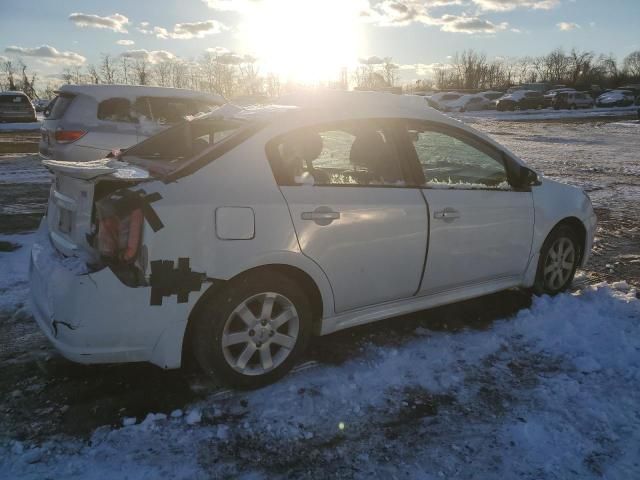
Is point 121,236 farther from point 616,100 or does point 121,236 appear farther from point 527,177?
point 616,100

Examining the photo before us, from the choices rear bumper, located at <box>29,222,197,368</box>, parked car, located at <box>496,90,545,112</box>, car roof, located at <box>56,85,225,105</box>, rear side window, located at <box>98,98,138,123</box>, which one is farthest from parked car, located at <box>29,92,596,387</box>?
parked car, located at <box>496,90,545,112</box>

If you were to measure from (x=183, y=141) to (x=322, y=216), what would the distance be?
4.02 feet

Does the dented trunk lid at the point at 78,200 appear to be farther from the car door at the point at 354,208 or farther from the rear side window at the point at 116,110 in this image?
the rear side window at the point at 116,110

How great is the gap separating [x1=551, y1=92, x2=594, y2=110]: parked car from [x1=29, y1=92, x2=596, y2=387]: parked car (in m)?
47.2

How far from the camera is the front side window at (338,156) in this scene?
9.77ft

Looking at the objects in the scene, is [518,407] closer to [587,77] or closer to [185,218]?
[185,218]

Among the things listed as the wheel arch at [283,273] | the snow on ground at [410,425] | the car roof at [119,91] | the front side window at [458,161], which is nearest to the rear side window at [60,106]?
the car roof at [119,91]

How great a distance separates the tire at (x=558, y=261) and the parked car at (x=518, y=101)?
43.7 meters

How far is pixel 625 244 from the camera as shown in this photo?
6031 millimetres

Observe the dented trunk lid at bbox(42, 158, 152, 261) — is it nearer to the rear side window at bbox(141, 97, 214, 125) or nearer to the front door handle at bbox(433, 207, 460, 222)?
the front door handle at bbox(433, 207, 460, 222)

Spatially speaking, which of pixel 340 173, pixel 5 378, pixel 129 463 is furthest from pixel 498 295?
pixel 5 378

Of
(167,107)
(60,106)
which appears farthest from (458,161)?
(60,106)

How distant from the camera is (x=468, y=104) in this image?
153 feet

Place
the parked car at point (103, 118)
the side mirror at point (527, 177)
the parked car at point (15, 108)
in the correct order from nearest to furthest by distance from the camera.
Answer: the side mirror at point (527, 177) < the parked car at point (103, 118) < the parked car at point (15, 108)
